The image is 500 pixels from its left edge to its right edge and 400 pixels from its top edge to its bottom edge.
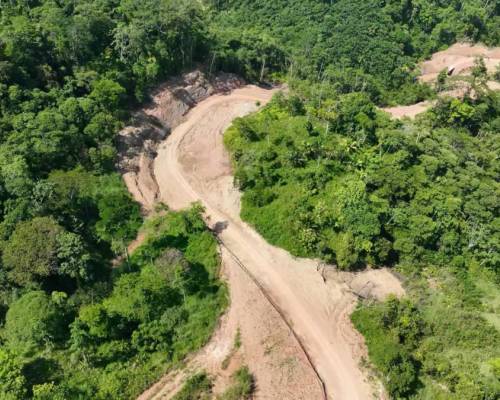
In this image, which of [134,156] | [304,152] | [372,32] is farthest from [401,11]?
[134,156]

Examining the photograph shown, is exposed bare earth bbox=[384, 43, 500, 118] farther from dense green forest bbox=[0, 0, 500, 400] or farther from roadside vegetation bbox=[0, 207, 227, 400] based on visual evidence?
roadside vegetation bbox=[0, 207, 227, 400]

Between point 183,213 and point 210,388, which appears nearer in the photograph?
point 210,388

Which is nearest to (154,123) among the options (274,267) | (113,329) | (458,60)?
(274,267)

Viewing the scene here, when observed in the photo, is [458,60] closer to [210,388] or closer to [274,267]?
[274,267]

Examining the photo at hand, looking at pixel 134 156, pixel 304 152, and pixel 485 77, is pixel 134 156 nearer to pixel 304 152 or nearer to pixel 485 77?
pixel 304 152

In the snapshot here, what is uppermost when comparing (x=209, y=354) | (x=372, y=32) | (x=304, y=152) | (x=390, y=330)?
(x=372, y=32)

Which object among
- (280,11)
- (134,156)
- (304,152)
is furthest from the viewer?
(280,11)

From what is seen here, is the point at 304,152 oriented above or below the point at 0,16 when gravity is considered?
below
